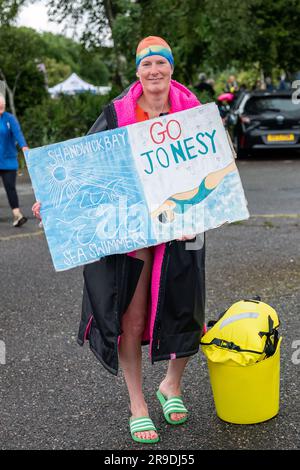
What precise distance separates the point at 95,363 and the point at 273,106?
39.1 feet

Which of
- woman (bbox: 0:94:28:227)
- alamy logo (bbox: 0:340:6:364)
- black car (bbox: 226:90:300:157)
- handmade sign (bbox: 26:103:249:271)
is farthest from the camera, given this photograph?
black car (bbox: 226:90:300:157)

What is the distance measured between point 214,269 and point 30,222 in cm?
378

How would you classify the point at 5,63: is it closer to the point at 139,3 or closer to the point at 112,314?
the point at 139,3

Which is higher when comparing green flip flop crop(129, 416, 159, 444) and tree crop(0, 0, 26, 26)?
tree crop(0, 0, 26, 26)

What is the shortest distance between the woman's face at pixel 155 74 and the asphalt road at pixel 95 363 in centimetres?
173

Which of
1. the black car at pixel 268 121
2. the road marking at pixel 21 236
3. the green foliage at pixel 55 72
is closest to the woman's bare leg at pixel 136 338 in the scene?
the road marking at pixel 21 236

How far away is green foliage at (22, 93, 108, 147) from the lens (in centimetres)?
1777

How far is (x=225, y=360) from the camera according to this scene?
137 inches

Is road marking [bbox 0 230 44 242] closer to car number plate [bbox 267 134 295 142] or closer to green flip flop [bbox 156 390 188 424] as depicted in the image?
green flip flop [bbox 156 390 188 424]

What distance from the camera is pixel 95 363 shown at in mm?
4531

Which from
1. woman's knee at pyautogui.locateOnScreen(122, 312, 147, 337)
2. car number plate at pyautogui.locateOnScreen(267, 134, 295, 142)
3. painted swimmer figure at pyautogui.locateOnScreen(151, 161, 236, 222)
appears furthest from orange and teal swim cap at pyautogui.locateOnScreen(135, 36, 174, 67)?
car number plate at pyautogui.locateOnScreen(267, 134, 295, 142)

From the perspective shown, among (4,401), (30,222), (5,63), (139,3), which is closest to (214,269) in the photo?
(4,401)

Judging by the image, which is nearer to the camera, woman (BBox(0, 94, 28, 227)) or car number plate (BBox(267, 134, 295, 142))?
woman (BBox(0, 94, 28, 227))

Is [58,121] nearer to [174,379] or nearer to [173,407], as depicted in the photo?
[174,379]
